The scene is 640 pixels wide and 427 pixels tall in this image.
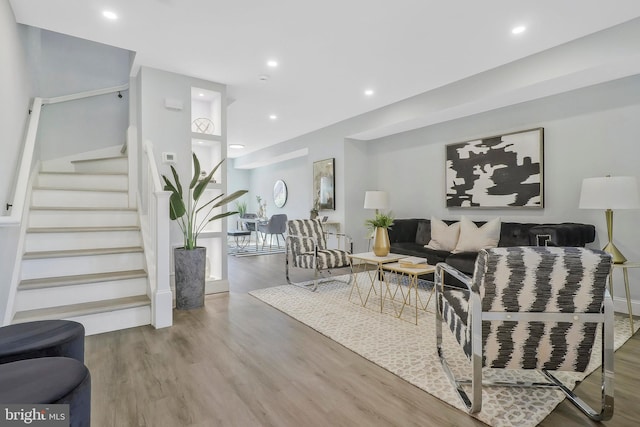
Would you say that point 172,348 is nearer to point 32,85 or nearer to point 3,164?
point 3,164

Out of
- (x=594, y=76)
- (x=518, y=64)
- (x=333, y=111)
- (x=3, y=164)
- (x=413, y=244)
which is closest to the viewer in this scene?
(x=3, y=164)

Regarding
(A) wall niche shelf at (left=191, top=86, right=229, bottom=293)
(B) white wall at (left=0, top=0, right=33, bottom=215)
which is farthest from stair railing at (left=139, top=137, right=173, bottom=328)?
(B) white wall at (left=0, top=0, right=33, bottom=215)

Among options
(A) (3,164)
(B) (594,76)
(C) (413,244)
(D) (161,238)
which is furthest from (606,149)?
(A) (3,164)

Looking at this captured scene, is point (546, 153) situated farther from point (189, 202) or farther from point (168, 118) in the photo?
point (168, 118)

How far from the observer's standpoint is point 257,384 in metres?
2.00

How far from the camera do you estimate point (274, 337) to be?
271 cm

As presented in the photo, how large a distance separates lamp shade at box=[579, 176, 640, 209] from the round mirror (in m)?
7.11

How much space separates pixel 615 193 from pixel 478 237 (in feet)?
4.73

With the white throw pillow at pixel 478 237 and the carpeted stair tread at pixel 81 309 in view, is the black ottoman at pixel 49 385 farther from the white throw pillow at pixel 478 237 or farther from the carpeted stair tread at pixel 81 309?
the white throw pillow at pixel 478 237

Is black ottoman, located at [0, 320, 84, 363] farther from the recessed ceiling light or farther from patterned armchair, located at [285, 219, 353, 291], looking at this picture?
patterned armchair, located at [285, 219, 353, 291]

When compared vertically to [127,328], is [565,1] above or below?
above

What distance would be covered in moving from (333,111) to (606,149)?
3.62 meters

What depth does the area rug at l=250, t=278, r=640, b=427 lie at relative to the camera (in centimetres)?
177

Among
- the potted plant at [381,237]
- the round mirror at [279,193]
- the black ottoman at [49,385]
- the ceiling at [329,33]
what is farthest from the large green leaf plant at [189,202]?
the round mirror at [279,193]
